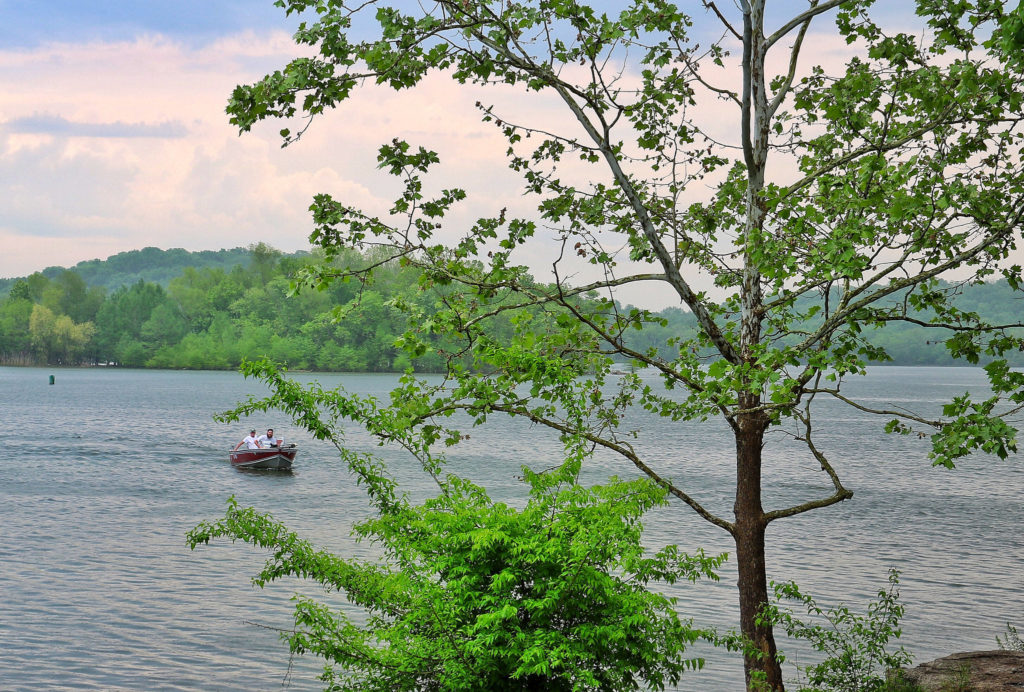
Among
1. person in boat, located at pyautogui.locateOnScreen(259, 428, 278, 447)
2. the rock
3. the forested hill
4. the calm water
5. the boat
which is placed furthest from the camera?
the forested hill

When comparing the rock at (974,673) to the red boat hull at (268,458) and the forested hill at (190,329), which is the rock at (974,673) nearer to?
the red boat hull at (268,458)

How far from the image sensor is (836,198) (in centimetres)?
807

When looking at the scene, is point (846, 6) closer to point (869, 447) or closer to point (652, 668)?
point (652, 668)

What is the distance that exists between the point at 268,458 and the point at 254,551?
1830cm

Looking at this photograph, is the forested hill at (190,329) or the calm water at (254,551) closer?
the calm water at (254,551)

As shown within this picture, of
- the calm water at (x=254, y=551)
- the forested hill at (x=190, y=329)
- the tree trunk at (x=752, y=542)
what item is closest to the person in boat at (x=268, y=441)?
the calm water at (x=254, y=551)

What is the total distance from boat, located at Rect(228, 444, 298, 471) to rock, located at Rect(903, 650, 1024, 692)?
3545 cm

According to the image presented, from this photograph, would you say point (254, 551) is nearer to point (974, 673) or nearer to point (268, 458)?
point (268, 458)

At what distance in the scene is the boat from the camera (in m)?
44.9

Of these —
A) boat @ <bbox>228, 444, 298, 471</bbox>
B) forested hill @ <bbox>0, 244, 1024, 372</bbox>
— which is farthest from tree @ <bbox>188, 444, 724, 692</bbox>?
forested hill @ <bbox>0, 244, 1024, 372</bbox>

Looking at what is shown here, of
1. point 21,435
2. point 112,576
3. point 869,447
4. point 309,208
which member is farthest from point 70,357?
point 309,208

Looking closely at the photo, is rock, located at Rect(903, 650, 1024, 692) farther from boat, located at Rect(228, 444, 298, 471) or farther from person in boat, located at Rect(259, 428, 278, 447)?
person in boat, located at Rect(259, 428, 278, 447)

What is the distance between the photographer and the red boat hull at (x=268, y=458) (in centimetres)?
4488

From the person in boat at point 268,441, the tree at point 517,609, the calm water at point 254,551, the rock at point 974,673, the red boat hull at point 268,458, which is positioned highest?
the tree at point 517,609
